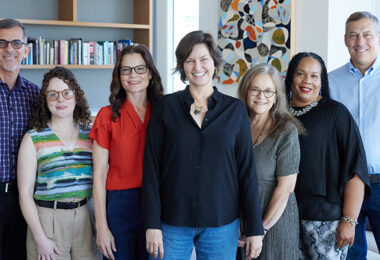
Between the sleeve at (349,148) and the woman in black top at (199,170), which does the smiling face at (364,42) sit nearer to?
the sleeve at (349,148)

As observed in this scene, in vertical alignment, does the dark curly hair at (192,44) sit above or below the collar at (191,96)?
above

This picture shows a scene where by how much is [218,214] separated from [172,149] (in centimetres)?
30

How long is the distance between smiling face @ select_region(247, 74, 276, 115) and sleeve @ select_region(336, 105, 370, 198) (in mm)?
322

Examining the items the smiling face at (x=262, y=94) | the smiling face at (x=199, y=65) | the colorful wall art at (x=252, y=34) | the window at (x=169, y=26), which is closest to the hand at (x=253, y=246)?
the smiling face at (x=262, y=94)

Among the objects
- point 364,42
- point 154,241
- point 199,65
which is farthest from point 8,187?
point 364,42

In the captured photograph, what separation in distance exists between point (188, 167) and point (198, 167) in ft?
0.12

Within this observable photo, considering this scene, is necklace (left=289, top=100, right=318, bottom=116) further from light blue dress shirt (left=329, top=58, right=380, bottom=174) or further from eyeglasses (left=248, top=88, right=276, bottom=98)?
light blue dress shirt (left=329, top=58, right=380, bottom=174)

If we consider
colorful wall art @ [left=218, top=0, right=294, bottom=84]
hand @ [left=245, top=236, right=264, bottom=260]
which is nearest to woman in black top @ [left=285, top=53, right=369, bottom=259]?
hand @ [left=245, top=236, right=264, bottom=260]

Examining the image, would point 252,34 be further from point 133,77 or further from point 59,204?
point 59,204

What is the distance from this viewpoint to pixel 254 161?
1.80m

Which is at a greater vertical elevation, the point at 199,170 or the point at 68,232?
the point at 199,170

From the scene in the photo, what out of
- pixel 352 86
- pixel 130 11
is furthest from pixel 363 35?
pixel 130 11

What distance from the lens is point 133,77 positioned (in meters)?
1.94

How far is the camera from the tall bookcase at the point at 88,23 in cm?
490
